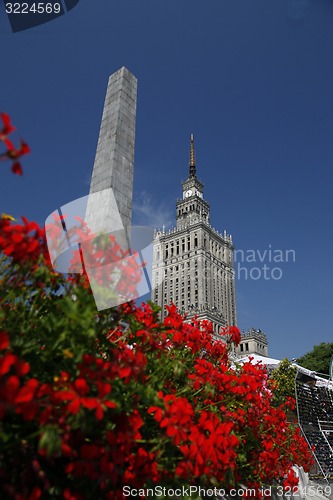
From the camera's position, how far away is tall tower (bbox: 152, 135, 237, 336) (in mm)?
85125

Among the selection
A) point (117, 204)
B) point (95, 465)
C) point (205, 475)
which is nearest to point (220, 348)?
point (205, 475)

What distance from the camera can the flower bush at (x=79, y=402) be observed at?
1432 mm

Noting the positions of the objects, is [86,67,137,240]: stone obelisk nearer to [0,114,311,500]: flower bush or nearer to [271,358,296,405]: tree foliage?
[0,114,311,500]: flower bush

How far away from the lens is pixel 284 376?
80.6 feet

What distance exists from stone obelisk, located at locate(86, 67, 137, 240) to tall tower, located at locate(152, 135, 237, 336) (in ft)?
237

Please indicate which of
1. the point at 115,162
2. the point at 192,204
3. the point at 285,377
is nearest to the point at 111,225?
the point at 115,162

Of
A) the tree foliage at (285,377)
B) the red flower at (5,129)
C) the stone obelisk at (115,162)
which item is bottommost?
the tree foliage at (285,377)

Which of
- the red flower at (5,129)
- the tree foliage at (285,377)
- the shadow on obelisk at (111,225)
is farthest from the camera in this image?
the tree foliage at (285,377)

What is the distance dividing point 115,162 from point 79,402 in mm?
5629

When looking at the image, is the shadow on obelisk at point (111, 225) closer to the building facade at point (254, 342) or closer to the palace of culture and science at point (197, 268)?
the palace of culture and science at point (197, 268)

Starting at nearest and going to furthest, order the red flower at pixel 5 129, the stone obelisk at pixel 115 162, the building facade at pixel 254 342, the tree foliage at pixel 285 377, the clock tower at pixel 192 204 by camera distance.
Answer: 1. the red flower at pixel 5 129
2. the stone obelisk at pixel 115 162
3. the tree foliage at pixel 285 377
4. the building facade at pixel 254 342
5. the clock tower at pixel 192 204

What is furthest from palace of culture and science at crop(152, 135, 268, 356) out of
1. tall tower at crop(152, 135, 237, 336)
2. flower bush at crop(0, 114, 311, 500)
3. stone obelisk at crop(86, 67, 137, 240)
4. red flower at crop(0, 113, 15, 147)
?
red flower at crop(0, 113, 15, 147)

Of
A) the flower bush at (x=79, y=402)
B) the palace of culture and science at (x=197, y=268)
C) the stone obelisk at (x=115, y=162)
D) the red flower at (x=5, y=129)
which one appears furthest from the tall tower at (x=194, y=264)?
the red flower at (x=5, y=129)

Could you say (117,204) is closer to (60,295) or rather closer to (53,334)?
(60,295)
